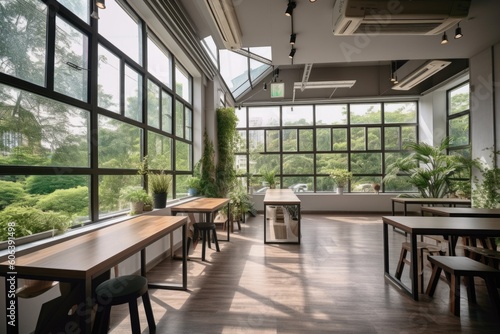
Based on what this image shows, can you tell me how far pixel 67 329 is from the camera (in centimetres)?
147

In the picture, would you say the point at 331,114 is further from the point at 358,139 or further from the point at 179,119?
the point at 179,119

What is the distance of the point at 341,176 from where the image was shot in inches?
299

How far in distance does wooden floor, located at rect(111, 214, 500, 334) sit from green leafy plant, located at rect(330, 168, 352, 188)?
149 inches

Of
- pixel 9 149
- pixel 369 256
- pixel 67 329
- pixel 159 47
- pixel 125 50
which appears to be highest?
pixel 159 47

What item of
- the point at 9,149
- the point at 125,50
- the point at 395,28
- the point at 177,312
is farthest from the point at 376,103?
the point at 9,149

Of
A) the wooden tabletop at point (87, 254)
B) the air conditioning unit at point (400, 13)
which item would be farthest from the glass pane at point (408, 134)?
the wooden tabletop at point (87, 254)

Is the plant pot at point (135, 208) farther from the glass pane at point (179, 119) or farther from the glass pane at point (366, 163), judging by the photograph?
the glass pane at point (366, 163)

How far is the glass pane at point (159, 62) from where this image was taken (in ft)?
12.8

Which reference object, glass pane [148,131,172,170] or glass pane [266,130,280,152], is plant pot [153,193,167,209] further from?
glass pane [266,130,280,152]

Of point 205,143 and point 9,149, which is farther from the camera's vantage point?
point 205,143

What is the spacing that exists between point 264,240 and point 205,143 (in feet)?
8.97

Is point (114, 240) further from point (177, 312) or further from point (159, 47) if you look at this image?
point (159, 47)

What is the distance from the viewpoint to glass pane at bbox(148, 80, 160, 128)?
381cm

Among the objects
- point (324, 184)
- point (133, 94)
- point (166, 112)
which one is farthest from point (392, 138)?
point (133, 94)
